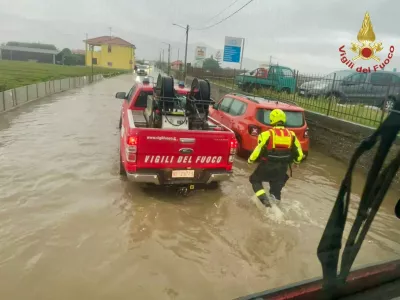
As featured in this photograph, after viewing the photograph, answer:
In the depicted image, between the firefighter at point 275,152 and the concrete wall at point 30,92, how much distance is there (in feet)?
38.2

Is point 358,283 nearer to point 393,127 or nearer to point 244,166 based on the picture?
point 393,127

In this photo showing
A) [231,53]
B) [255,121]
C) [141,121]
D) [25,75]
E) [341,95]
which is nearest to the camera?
[141,121]

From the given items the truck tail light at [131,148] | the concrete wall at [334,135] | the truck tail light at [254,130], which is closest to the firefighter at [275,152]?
the truck tail light at [131,148]

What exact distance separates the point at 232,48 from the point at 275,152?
83.0ft

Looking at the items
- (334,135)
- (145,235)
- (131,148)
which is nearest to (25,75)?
(334,135)

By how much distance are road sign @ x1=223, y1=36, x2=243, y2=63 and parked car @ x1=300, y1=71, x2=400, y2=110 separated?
558 inches

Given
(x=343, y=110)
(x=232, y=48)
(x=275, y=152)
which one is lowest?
(x=275, y=152)

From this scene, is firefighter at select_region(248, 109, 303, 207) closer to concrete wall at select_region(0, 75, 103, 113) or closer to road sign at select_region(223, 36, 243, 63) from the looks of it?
concrete wall at select_region(0, 75, 103, 113)

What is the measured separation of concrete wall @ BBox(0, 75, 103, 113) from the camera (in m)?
13.8

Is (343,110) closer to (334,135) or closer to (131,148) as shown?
(334,135)

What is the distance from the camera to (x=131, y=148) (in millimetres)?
5410

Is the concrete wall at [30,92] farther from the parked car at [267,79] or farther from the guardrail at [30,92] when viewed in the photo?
the parked car at [267,79]

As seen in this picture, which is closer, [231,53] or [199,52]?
[231,53]

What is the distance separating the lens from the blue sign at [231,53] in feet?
95.0
